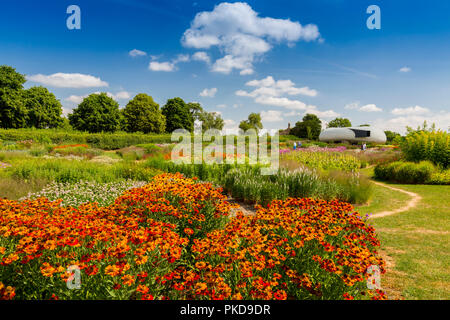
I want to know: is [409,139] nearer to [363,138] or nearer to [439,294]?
[439,294]

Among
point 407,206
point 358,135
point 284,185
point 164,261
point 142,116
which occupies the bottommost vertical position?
point 407,206

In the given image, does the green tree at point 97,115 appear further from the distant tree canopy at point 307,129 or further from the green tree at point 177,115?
the distant tree canopy at point 307,129

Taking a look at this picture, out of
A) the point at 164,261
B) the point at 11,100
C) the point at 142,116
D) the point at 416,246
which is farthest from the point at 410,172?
the point at 11,100

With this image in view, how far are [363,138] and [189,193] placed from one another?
5894cm

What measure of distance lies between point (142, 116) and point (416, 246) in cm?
4152

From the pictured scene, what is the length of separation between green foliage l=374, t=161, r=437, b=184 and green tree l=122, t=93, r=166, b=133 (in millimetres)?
35653

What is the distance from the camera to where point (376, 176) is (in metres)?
14.0

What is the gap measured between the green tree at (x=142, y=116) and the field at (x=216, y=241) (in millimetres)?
34076

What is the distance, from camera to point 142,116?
4200 cm

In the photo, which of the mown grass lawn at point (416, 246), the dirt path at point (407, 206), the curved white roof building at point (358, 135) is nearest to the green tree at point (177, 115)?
the curved white roof building at point (358, 135)

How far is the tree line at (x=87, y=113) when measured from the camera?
3303 cm

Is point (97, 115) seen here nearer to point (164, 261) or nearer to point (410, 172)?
point (410, 172)

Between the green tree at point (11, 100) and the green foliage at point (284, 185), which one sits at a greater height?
the green tree at point (11, 100)
